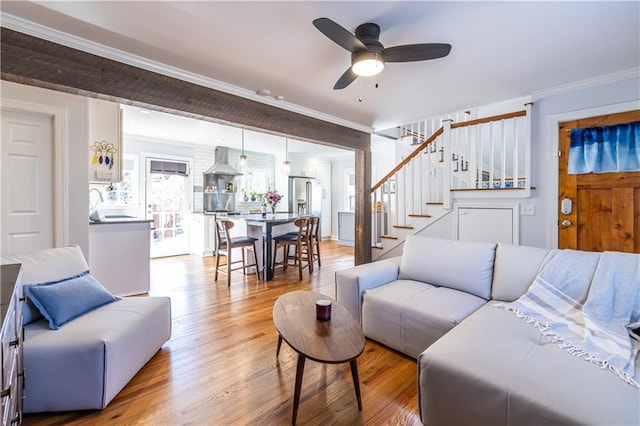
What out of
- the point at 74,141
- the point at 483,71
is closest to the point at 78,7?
the point at 74,141

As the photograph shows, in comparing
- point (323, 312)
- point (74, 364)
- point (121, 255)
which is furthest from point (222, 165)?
point (323, 312)

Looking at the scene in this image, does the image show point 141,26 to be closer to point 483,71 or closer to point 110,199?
point 483,71

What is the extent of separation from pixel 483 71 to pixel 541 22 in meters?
0.79

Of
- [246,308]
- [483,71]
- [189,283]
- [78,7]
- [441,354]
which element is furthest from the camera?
[189,283]

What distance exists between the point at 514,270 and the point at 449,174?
6.45ft

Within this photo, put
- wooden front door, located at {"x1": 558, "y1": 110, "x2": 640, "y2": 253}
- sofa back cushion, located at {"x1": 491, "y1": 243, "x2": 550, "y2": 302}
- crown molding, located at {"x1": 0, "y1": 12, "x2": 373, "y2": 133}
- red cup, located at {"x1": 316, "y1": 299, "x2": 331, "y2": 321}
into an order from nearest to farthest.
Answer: red cup, located at {"x1": 316, "y1": 299, "x2": 331, "y2": 321} → crown molding, located at {"x1": 0, "y1": 12, "x2": 373, "y2": 133} → sofa back cushion, located at {"x1": 491, "y1": 243, "x2": 550, "y2": 302} → wooden front door, located at {"x1": 558, "y1": 110, "x2": 640, "y2": 253}

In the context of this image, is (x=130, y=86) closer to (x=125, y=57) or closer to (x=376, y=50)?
(x=125, y=57)

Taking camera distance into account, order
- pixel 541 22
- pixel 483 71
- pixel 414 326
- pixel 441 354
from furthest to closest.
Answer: pixel 483 71 → pixel 414 326 → pixel 541 22 → pixel 441 354

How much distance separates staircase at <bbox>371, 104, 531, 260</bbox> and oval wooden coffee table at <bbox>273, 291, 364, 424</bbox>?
2706mm

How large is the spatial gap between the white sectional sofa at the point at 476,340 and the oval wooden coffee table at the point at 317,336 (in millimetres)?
383

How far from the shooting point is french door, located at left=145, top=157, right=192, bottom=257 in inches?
236

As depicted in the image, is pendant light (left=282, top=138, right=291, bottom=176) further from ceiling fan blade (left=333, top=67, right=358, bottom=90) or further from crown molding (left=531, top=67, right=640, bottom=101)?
crown molding (left=531, top=67, right=640, bottom=101)

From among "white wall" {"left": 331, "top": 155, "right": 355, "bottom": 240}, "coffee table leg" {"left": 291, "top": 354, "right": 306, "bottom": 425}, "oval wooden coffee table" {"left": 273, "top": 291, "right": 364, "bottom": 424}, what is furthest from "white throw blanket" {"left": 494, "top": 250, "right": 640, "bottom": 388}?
"white wall" {"left": 331, "top": 155, "right": 355, "bottom": 240}

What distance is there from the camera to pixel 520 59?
8.52 feet
